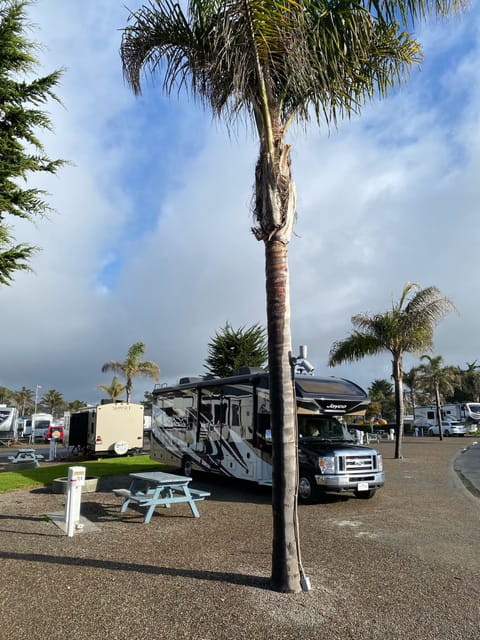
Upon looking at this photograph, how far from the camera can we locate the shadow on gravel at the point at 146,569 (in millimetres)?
5322

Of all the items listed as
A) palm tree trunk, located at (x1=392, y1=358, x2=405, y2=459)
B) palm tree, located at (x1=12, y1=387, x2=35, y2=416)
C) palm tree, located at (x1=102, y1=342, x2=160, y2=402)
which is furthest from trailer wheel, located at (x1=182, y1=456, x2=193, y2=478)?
palm tree, located at (x1=12, y1=387, x2=35, y2=416)

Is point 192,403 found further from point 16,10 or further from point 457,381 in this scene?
point 457,381

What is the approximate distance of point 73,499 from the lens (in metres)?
7.41

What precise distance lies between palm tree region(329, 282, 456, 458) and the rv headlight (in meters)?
12.2

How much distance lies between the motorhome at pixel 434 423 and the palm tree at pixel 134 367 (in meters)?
27.1

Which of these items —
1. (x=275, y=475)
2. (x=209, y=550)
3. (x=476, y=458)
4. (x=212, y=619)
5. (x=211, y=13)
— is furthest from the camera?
(x=476, y=458)

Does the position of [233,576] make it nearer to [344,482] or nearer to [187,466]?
[344,482]

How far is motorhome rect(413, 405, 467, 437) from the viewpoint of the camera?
153 feet

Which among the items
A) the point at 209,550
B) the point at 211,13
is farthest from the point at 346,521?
the point at 211,13

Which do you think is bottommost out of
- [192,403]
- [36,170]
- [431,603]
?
[431,603]

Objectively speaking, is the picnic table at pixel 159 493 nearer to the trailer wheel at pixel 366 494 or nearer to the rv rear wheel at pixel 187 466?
the trailer wheel at pixel 366 494

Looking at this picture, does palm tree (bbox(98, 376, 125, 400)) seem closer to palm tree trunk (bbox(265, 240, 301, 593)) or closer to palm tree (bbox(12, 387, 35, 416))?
palm tree trunk (bbox(265, 240, 301, 593))

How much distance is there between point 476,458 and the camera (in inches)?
836

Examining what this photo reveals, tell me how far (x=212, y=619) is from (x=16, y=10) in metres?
14.9
